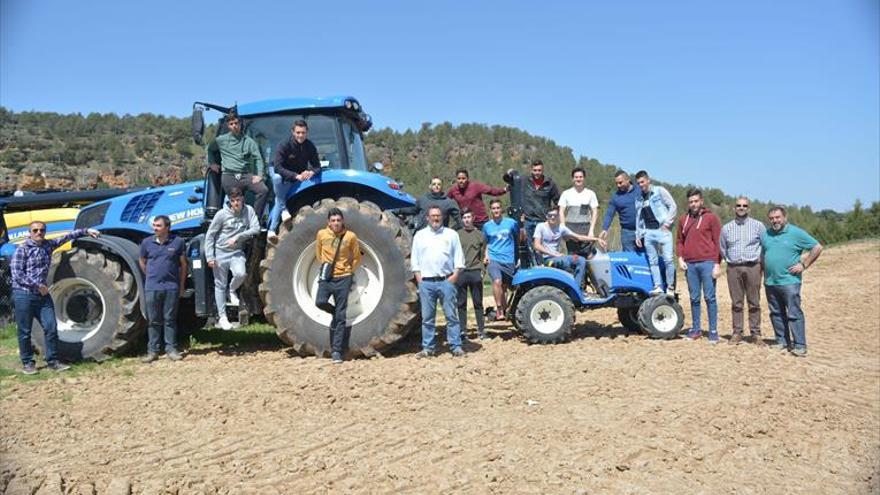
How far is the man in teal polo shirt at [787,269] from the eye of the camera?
6844 mm

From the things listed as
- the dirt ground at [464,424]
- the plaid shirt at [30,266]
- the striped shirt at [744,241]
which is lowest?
the dirt ground at [464,424]

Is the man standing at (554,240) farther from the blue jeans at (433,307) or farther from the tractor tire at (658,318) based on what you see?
the blue jeans at (433,307)

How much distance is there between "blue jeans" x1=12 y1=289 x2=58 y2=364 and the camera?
20.9ft

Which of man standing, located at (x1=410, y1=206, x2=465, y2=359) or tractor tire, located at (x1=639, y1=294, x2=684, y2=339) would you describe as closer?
man standing, located at (x1=410, y1=206, x2=465, y2=359)

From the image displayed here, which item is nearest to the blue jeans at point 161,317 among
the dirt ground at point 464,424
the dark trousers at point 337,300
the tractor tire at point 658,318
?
the dirt ground at point 464,424

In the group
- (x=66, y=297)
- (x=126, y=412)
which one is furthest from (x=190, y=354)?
(x=126, y=412)

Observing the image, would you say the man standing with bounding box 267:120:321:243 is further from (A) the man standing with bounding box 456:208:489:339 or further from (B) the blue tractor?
(A) the man standing with bounding box 456:208:489:339

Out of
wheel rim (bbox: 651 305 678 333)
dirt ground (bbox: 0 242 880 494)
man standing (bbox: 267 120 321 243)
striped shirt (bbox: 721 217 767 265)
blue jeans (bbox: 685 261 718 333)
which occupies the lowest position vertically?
dirt ground (bbox: 0 242 880 494)

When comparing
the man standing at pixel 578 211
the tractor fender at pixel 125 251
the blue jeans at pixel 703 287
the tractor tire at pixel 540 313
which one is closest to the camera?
the tractor fender at pixel 125 251

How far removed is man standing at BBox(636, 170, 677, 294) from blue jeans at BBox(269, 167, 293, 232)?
13.5ft

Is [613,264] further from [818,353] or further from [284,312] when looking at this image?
[284,312]

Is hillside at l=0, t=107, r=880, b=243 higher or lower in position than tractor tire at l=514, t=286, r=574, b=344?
higher

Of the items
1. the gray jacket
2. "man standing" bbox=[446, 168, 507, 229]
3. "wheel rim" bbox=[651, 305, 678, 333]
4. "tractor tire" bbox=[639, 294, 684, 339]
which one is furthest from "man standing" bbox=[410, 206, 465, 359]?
"wheel rim" bbox=[651, 305, 678, 333]

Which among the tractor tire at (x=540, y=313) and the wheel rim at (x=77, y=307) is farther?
the tractor tire at (x=540, y=313)
